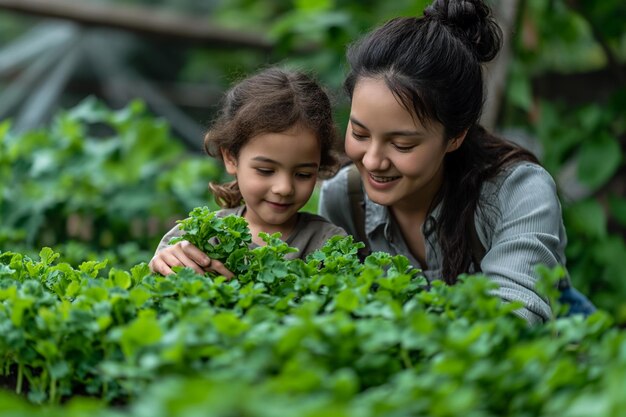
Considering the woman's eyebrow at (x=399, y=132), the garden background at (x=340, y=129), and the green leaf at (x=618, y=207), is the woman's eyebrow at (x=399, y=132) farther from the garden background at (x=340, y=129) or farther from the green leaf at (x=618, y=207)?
the green leaf at (x=618, y=207)

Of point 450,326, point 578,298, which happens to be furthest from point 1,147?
point 450,326

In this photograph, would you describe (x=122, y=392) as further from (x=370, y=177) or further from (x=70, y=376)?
(x=370, y=177)

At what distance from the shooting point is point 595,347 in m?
1.39

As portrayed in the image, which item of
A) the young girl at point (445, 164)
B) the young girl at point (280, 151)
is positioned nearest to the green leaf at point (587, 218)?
the young girl at point (445, 164)

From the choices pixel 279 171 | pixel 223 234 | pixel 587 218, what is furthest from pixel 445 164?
pixel 587 218

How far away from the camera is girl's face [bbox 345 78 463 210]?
2.37 meters

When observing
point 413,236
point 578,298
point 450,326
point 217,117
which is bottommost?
point 578,298

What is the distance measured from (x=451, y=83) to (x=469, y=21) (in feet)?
0.86

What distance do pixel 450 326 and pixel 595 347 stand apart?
0.21 m

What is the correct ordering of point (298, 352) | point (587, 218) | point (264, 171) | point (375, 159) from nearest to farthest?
point (298, 352), point (375, 159), point (264, 171), point (587, 218)

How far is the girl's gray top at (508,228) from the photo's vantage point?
7.61ft

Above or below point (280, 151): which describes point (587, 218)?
below

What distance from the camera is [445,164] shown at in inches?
108

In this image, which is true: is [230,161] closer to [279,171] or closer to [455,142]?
[279,171]
